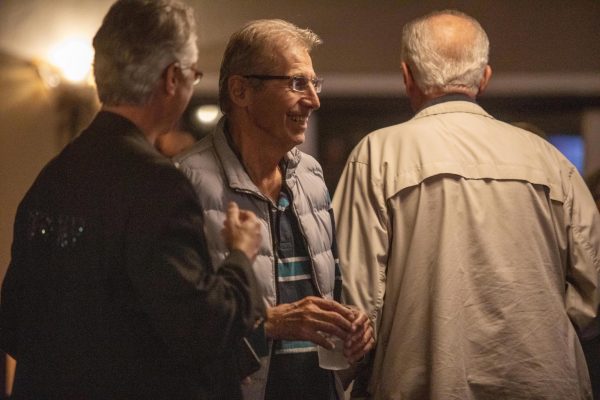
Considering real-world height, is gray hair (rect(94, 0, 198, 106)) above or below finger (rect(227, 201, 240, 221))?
above

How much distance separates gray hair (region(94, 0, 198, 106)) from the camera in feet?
5.24

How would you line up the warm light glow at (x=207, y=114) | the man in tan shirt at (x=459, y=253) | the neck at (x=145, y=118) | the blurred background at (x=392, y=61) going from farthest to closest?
the warm light glow at (x=207, y=114) → the blurred background at (x=392, y=61) → the man in tan shirt at (x=459, y=253) → the neck at (x=145, y=118)

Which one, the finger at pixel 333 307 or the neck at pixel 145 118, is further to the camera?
the finger at pixel 333 307

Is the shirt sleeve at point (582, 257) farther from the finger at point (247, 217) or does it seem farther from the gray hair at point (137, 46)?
the gray hair at point (137, 46)

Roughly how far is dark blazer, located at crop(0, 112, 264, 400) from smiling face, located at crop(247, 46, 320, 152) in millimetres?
447

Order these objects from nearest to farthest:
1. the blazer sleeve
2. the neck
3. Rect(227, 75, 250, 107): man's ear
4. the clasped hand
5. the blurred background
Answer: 1. the blazer sleeve
2. the neck
3. the clasped hand
4. Rect(227, 75, 250, 107): man's ear
5. the blurred background

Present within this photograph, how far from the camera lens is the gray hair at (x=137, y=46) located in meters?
1.60

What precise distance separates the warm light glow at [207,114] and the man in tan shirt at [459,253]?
178 centimetres

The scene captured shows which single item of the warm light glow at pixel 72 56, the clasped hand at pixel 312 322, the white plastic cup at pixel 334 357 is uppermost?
the warm light glow at pixel 72 56

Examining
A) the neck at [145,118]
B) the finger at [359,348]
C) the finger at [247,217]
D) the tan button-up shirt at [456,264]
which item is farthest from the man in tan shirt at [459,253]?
the neck at [145,118]

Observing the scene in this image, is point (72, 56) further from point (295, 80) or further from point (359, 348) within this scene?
point (359, 348)

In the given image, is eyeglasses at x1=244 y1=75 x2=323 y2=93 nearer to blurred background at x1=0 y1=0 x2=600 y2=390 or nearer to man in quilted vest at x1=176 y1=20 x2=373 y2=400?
man in quilted vest at x1=176 y1=20 x2=373 y2=400

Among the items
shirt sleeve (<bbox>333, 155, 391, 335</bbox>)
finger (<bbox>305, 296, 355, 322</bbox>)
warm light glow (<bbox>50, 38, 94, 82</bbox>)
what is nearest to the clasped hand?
finger (<bbox>305, 296, 355, 322</bbox>)

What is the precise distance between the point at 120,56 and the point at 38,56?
1653 millimetres
